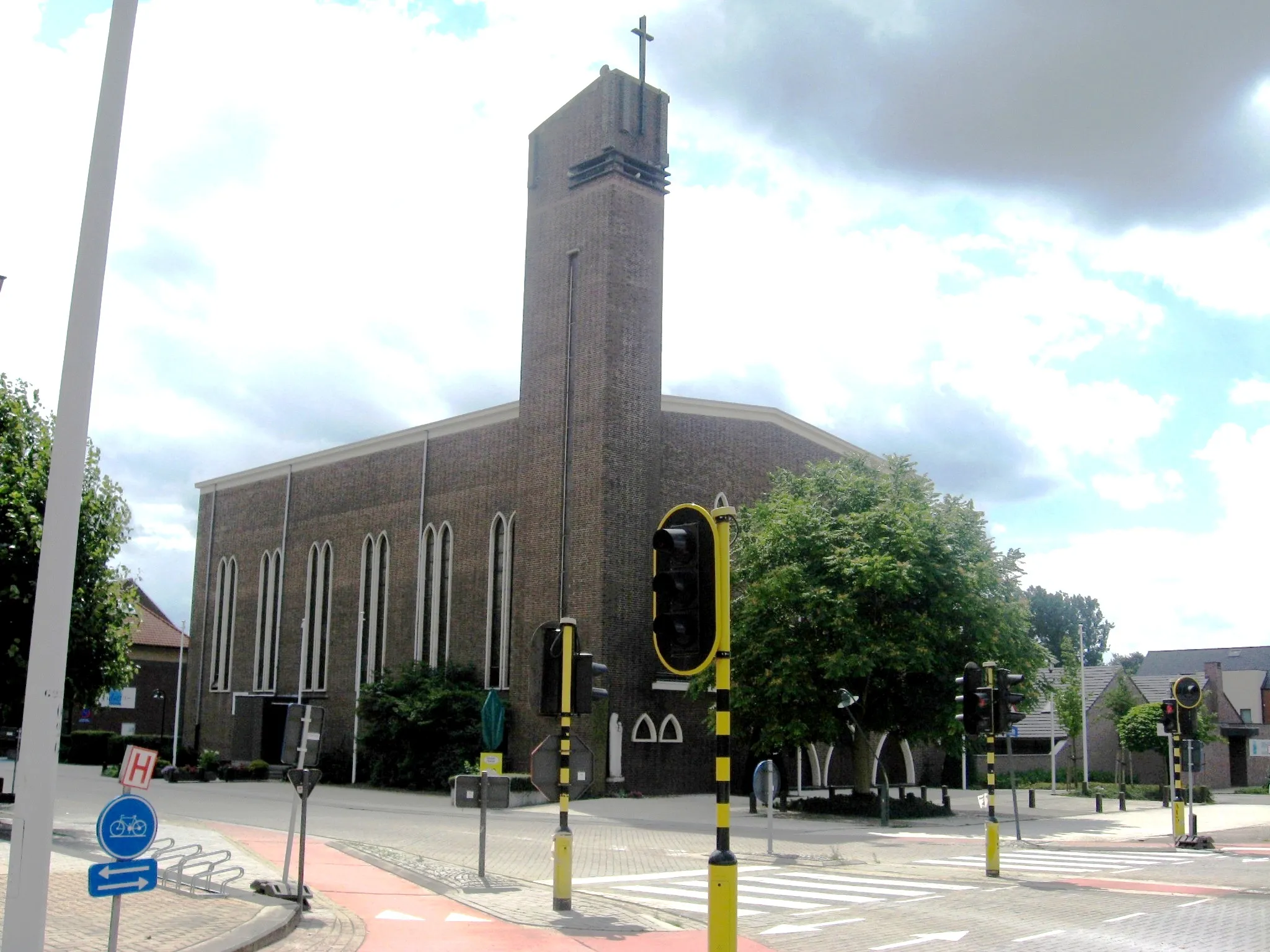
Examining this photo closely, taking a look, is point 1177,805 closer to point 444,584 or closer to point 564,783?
point 564,783

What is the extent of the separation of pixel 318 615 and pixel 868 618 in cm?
2695

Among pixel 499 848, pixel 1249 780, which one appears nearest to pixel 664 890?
pixel 499 848

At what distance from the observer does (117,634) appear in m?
22.5

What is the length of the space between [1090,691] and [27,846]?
59.3 meters

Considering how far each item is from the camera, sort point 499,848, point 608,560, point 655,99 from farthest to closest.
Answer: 1. point 655,99
2. point 608,560
3. point 499,848

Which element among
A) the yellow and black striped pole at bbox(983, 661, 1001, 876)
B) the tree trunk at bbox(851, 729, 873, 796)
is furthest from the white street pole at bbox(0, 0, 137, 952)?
the tree trunk at bbox(851, 729, 873, 796)

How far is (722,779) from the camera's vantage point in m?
8.35

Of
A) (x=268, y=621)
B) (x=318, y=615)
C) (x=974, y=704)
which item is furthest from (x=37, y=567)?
(x=268, y=621)

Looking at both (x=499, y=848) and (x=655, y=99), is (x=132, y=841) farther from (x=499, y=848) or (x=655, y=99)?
(x=655, y=99)

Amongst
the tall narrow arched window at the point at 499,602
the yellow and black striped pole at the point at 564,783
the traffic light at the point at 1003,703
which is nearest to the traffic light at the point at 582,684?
the yellow and black striped pole at the point at 564,783

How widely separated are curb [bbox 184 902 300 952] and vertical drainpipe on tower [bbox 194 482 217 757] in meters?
46.9

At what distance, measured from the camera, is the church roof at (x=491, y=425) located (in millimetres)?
40875

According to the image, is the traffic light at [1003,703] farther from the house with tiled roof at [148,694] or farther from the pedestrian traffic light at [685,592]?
the house with tiled roof at [148,694]

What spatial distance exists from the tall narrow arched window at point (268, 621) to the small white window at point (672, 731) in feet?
70.3
